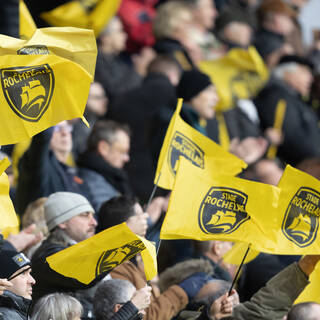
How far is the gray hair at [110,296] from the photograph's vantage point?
537cm

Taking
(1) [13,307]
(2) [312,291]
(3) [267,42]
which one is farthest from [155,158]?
(3) [267,42]

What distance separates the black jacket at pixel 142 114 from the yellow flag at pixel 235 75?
3.55 feet

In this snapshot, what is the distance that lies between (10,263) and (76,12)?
4.95 m

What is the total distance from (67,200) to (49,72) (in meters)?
1.06

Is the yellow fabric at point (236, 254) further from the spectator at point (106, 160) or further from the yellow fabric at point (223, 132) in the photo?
the yellow fabric at point (223, 132)

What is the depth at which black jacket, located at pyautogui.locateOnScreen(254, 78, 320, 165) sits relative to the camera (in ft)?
34.0

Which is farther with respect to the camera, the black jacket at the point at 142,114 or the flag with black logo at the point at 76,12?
the flag with black logo at the point at 76,12

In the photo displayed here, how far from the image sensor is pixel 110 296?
539cm

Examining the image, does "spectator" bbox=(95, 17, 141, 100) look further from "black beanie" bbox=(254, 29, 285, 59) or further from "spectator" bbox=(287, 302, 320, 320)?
"spectator" bbox=(287, 302, 320, 320)

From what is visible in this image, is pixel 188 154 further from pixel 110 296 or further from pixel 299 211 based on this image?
pixel 110 296

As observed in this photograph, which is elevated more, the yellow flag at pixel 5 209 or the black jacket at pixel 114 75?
the yellow flag at pixel 5 209

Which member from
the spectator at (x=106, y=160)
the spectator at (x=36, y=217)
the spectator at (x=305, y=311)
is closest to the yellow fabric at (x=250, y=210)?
the spectator at (x=305, y=311)

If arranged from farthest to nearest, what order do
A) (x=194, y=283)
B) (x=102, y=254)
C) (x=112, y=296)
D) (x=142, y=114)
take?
(x=142, y=114) < (x=194, y=283) < (x=112, y=296) < (x=102, y=254)

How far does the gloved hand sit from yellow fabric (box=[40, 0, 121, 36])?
3.97m
